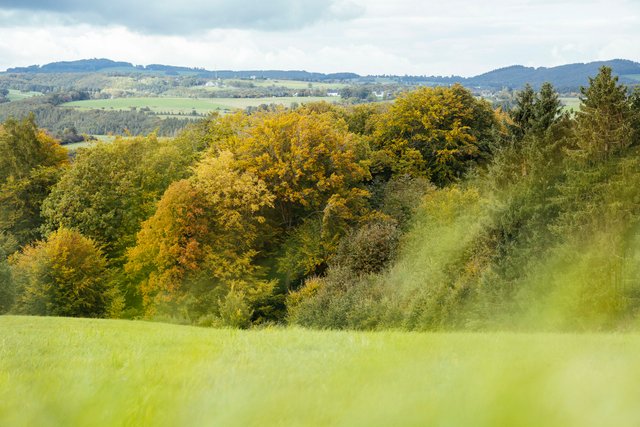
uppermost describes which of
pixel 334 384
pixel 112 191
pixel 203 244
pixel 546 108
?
pixel 546 108

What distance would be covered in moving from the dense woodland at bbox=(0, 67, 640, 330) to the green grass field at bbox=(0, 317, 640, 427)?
12.6 meters

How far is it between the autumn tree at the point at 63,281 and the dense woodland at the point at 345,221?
135mm

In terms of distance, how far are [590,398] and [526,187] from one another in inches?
1388

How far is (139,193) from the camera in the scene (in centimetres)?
5322

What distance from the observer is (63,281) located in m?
39.7

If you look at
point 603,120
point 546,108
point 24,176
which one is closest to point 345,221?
point 546,108

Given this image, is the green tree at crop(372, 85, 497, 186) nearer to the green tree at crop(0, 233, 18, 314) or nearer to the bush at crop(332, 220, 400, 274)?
the bush at crop(332, 220, 400, 274)

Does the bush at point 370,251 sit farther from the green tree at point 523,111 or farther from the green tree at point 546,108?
the green tree at point 523,111

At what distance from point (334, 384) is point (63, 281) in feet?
126

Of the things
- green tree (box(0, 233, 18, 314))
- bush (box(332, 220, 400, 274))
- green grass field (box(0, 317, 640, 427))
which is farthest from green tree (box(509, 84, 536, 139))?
green grass field (box(0, 317, 640, 427))

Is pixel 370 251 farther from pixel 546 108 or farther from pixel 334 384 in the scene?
pixel 334 384

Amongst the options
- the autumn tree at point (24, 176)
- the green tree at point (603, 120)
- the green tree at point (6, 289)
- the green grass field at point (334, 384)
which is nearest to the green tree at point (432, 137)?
the green tree at point (603, 120)

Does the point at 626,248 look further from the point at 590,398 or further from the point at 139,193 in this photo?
the point at 139,193

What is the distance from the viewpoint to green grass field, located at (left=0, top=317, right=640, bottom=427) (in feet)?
12.8
